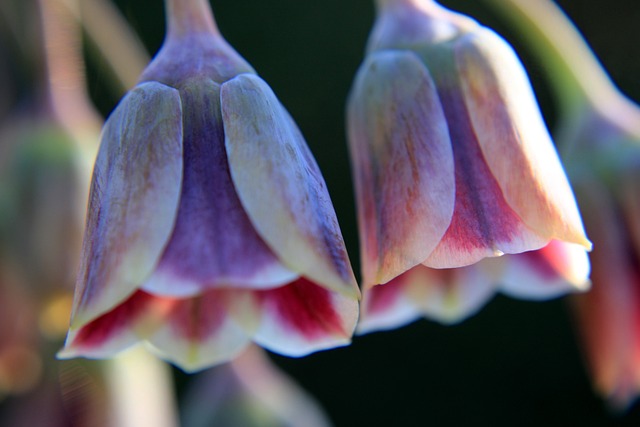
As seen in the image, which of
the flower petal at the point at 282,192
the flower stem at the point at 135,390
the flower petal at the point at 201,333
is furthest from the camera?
the flower stem at the point at 135,390

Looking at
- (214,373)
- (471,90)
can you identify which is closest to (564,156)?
(471,90)

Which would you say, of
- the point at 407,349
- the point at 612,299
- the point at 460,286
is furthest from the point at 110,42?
the point at 407,349

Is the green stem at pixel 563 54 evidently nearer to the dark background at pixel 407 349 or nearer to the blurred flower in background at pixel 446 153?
the blurred flower in background at pixel 446 153

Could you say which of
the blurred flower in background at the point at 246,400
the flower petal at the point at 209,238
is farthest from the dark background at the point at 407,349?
the flower petal at the point at 209,238

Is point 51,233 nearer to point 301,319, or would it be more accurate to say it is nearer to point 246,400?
point 301,319

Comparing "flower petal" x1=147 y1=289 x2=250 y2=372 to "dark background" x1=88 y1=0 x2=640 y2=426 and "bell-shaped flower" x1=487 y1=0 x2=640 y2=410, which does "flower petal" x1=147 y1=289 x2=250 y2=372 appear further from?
"dark background" x1=88 y1=0 x2=640 y2=426
